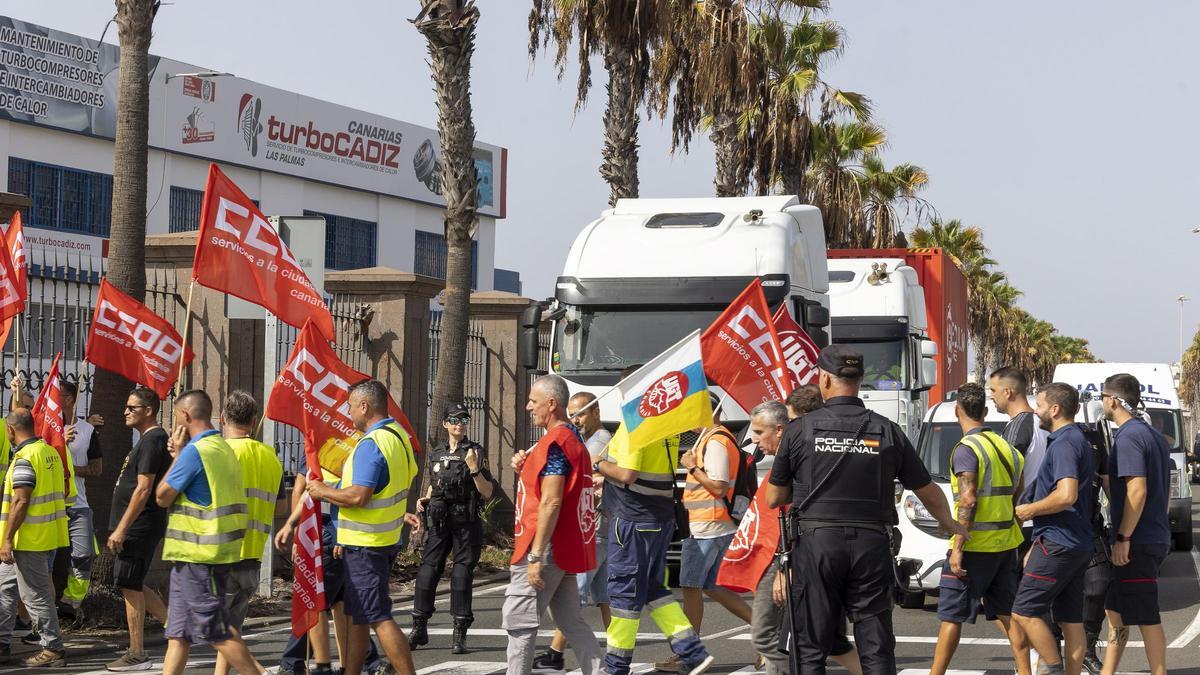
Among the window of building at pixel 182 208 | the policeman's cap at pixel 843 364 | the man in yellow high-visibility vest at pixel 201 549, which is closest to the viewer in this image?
the policeman's cap at pixel 843 364

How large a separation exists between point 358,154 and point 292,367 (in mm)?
49691

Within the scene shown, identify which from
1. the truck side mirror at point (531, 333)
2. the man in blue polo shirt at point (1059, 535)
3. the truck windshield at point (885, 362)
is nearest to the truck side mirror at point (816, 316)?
the truck side mirror at point (531, 333)

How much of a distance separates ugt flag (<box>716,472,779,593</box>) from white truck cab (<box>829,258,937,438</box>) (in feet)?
34.0

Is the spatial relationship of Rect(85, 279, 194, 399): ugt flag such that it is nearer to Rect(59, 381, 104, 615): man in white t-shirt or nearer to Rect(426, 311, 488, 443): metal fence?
Rect(59, 381, 104, 615): man in white t-shirt

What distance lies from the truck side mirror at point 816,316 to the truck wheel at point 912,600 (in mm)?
2981

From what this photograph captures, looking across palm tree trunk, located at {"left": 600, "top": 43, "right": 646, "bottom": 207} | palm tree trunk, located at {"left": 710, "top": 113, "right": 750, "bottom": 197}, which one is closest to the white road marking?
palm tree trunk, located at {"left": 600, "top": 43, "right": 646, "bottom": 207}

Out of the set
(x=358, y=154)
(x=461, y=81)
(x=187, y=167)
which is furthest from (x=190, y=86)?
(x=461, y=81)

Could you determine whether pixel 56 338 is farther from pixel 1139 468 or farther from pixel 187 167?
pixel 187 167

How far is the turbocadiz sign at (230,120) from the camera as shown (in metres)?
44.8

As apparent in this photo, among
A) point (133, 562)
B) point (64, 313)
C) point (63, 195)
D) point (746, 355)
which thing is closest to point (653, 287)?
point (746, 355)

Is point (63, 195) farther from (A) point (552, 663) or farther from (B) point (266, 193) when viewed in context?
(A) point (552, 663)

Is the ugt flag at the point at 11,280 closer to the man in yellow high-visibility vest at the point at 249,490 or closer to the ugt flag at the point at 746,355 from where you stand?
the man in yellow high-visibility vest at the point at 249,490

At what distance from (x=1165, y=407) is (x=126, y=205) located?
1621 centimetres

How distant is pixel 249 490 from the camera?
8.66 meters
